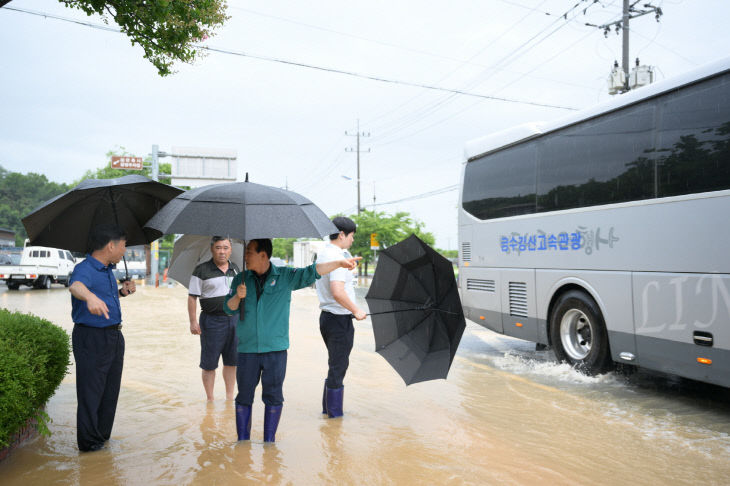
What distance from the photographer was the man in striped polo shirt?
5.89 m

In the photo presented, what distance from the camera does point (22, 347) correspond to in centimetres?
426

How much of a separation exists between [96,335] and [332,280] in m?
1.92

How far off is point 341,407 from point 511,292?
4.26 meters

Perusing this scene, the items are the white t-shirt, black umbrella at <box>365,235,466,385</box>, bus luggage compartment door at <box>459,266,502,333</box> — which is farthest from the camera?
bus luggage compartment door at <box>459,266,502,333</box>

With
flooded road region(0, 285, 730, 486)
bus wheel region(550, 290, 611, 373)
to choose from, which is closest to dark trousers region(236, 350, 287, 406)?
flooded road region(0, 285, 730, 486)

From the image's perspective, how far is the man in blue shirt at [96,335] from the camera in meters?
4.38

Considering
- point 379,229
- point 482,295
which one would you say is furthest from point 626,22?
point 379,229

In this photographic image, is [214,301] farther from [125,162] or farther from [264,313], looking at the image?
[125,162]

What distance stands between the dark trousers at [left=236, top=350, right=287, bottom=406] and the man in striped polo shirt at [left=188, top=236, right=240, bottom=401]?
148 centimetres

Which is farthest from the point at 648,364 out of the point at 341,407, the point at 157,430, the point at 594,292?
the point at 157,430

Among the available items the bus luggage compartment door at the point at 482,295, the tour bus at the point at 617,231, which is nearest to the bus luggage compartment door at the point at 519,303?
the tour bus at the point at 617,231

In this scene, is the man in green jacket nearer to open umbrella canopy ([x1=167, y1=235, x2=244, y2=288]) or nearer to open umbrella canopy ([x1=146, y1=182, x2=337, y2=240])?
open umbrella canopy ([x1=146, y1=182, x2=337, y2=240])

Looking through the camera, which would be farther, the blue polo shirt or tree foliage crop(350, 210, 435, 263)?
tree foliage crop(350, 210, 435, 263)

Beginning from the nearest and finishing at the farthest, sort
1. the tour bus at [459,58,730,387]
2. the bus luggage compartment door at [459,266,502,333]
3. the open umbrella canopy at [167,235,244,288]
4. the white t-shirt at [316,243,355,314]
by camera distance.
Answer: the white t-shirt at [316,243,355,314] < the tour bus at [459,58,730,387] < the open umbrella canopy at [167,235,244,288] < the bus luggage compartment door at [459,266,502,333]
